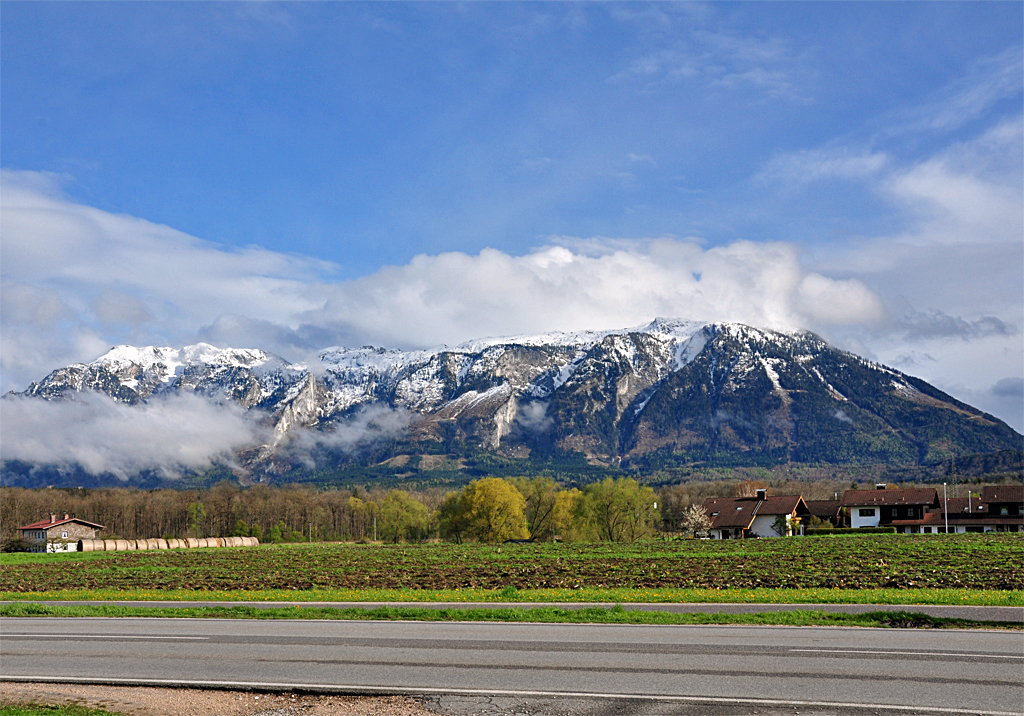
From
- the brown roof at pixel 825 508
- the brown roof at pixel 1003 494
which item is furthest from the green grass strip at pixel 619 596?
the brown roof at pixel 825 508

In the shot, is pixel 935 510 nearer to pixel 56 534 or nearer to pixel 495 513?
pixel 495 513

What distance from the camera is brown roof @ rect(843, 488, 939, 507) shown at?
134875 millimetres

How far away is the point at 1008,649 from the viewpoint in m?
18.2

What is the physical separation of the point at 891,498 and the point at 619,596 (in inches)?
4869

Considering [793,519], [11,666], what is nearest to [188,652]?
[11,666]

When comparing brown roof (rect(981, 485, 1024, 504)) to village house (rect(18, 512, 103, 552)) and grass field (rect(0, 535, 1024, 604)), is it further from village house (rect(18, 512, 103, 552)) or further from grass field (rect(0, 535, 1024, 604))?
village house (rect(18, 512, 103, 552))

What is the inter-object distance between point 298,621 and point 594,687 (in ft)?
47.1

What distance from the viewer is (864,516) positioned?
456ft

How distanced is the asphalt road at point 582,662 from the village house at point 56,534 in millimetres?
127383

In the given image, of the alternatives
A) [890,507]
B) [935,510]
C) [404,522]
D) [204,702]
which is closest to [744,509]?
[890,507]

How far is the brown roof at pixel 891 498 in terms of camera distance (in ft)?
443

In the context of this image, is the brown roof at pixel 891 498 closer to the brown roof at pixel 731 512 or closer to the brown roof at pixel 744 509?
the brown roof at pixel 744 509

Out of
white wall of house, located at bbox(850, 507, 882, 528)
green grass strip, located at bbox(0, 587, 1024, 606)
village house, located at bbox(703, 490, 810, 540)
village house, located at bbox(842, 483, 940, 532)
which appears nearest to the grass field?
green grass strip, located at bbox(0, 587, 1024, 606)

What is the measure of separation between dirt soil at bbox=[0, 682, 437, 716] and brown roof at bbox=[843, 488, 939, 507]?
5502 inches
